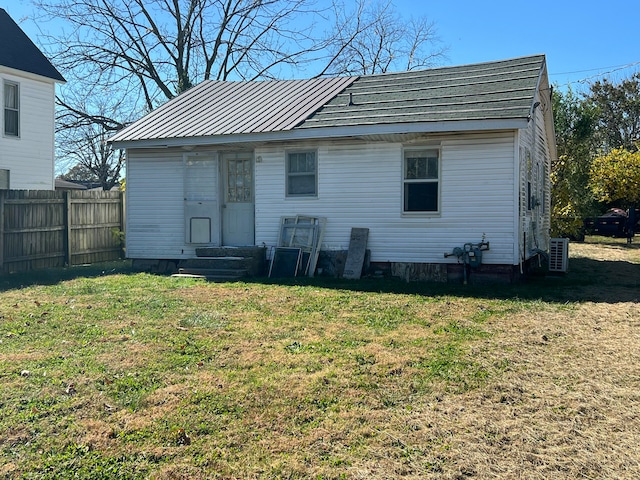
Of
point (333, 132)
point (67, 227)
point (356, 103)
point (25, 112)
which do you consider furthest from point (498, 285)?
point (25, 112)

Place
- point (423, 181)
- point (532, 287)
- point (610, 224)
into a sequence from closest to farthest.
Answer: point (532, 287) < point (423, 181) < point (610, 224)

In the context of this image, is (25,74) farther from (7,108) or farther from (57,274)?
(57,274)

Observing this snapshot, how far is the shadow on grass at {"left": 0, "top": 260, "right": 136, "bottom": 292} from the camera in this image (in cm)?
1015

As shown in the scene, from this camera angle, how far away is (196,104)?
13.8 metres

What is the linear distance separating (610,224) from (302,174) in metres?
20.4

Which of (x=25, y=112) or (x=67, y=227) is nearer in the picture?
(x=67, y=227)

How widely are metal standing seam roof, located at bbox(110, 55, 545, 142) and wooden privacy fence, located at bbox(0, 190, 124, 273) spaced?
231 cm

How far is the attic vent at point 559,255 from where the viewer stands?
11.6 m

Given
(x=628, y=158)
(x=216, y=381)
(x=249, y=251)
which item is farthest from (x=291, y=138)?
(x=628, y=158)

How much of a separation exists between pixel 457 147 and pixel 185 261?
6.09 m

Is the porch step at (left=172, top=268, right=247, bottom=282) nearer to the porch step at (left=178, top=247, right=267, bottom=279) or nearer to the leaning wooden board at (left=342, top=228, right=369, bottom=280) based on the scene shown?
the porch step at (left=178, top=247, right=267, bottom=279)

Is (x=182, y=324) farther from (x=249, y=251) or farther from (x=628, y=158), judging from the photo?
(x=628, y=158)

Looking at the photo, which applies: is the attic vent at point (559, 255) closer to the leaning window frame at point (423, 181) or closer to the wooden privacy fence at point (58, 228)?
the leaning window frame at point (423, 181)

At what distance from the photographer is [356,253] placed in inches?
421
